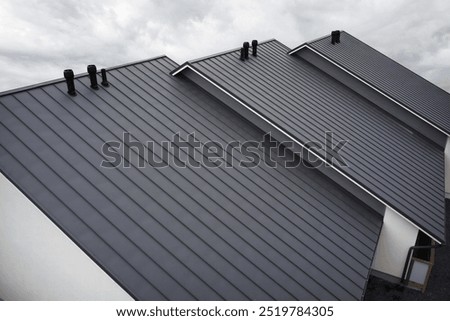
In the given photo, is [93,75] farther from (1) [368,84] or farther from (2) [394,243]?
(1) [368,84]

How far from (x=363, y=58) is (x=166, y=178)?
65.0ft

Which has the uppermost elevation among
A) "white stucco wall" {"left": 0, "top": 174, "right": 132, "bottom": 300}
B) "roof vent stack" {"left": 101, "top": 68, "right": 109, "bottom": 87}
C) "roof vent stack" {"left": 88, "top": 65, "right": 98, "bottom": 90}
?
"roof vent stack" {"left": 101, "top": 68, "right": 109, "bottom": 87}

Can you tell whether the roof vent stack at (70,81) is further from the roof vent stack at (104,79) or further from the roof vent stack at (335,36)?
the roof vent stack at (335,36)

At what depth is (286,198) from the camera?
1079 centimetres

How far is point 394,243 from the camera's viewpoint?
12219mm

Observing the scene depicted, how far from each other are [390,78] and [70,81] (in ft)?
67.3

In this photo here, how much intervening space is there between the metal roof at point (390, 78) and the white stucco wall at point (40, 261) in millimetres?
18133

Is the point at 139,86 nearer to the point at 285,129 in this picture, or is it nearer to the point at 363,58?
the point at 285,129

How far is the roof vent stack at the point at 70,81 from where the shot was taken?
404 inches

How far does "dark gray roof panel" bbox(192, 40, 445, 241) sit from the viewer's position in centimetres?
1204

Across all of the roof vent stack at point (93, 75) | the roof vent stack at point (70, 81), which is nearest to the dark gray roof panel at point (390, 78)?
the roof vent stack at point (93, 75)

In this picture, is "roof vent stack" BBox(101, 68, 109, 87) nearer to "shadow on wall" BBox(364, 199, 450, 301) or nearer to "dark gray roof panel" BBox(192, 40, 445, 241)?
"dark gray roof panel" BBox(192, 40, 445, 241)

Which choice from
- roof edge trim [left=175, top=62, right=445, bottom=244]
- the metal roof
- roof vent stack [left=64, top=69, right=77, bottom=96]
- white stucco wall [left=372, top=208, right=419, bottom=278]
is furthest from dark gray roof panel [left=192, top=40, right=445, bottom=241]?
roof vent stack [left=64, top=69, right=77, bottom=96]

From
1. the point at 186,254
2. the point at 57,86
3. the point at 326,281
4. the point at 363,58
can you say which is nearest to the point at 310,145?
the point at 326,281
